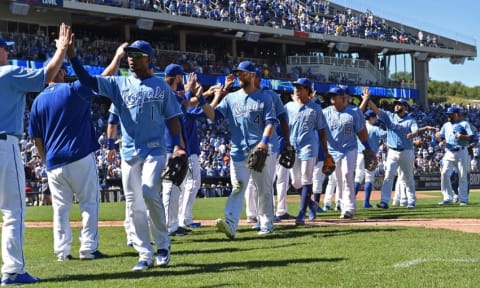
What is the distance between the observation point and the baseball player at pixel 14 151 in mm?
→ 6395

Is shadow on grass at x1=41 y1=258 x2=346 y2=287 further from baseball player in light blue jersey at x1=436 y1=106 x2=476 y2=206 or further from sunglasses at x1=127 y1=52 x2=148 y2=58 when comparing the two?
baseball player in light blue jersey at x1=436 y1=106 x2=476 y2=206

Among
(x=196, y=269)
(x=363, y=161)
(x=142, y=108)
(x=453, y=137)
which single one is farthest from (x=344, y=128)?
(x=196, y=269)

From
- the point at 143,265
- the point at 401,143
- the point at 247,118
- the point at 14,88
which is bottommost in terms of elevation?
the point at 143,265

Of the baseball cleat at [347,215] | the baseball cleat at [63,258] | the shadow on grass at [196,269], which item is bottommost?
the baseball cleat at [347,215]

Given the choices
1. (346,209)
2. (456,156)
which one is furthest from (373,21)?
(346,209)

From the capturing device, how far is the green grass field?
6129 mm

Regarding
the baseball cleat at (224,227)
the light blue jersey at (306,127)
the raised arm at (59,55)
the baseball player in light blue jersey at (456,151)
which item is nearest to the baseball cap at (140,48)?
the raised arm at (59,55)

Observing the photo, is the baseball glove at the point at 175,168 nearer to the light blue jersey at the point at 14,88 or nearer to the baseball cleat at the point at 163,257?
the baseball cleat at the point at 163,257

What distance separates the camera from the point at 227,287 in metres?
5.89

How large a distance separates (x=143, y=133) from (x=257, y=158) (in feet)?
7.52

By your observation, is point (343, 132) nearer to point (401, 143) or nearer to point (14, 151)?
point (401, 143)

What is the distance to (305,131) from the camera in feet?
38.8

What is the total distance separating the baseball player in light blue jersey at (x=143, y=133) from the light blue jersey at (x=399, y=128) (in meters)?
8.69

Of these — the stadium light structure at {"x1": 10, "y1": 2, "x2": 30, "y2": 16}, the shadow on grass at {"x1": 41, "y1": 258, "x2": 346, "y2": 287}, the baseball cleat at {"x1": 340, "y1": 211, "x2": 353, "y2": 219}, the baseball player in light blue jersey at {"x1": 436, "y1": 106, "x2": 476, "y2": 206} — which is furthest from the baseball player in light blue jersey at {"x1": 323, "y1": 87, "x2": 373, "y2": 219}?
the stadium light structure at {"x1": 10, "y1": 2, "x2": 30, "y2": 16}
